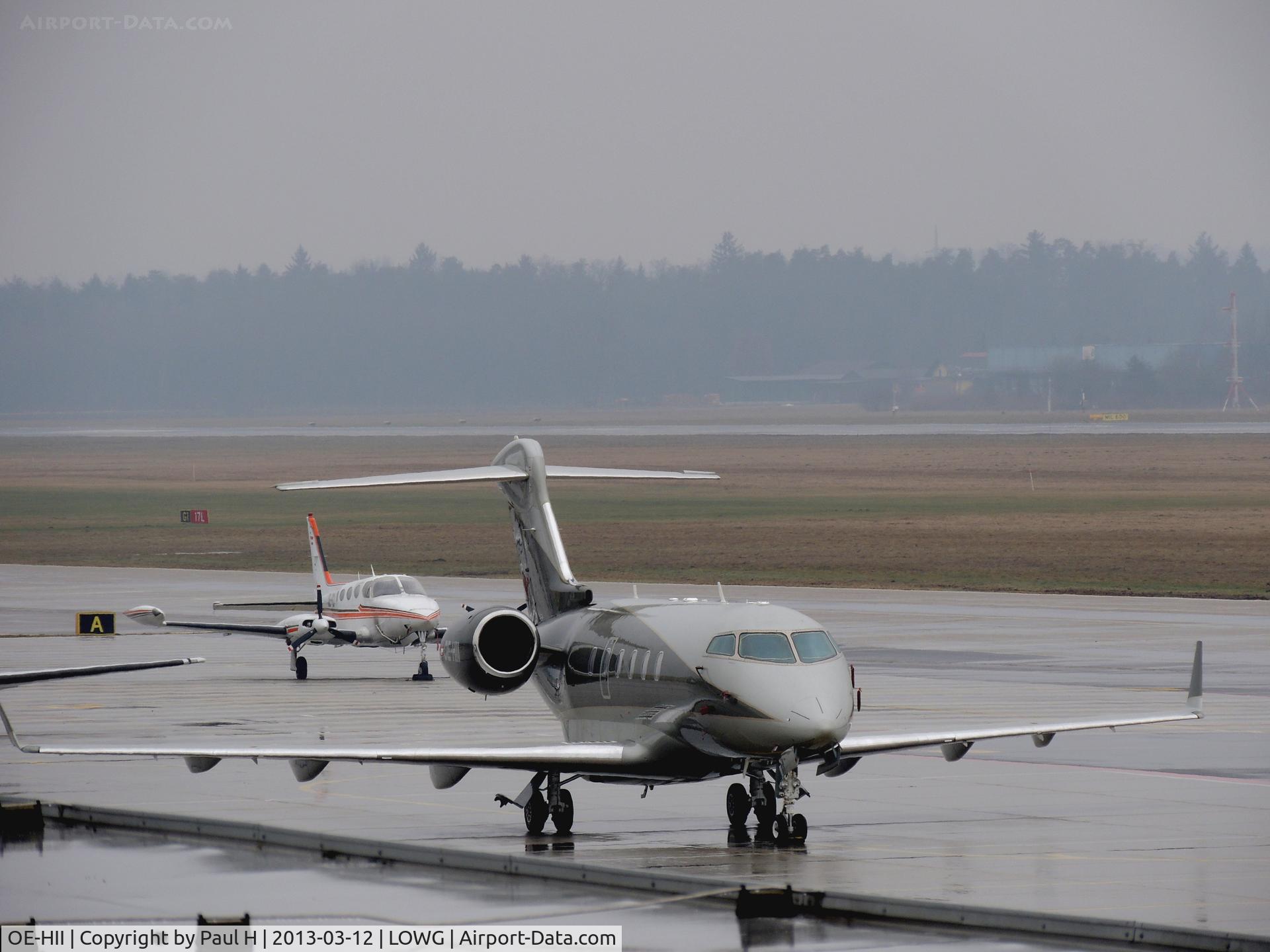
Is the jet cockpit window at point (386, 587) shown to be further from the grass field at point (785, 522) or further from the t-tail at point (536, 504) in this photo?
the grass field at point (785, 522)

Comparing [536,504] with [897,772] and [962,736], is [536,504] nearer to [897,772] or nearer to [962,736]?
[897,772]

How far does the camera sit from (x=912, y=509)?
367ft

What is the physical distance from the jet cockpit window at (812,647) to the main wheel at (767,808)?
183cm

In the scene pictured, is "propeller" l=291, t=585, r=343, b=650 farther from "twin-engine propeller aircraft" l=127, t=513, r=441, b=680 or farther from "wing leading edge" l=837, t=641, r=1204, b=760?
"wing leading edge" l=837, t=641, r=1204, b=760

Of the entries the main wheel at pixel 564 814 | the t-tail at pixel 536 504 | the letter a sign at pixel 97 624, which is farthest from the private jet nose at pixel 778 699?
the letter a sign at pixel 97 624

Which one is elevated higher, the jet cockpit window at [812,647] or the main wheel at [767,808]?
the jet cockpit window at [812,647]

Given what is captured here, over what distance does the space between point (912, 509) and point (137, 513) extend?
48247 millimetres

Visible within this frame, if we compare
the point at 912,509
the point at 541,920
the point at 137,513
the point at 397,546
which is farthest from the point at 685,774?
the point at 137,513

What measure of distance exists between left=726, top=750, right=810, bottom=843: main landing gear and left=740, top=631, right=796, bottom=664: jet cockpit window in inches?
43.9

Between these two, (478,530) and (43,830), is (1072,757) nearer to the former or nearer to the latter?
(43,830)

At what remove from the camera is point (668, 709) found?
2475 cm

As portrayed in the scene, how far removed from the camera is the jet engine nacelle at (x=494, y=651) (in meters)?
26.2

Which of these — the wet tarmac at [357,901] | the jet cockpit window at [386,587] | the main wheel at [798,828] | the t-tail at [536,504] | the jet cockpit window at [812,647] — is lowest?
the wet tarmac at [357,901]

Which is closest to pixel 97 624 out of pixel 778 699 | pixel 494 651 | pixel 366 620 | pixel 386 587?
pixel 366 620
